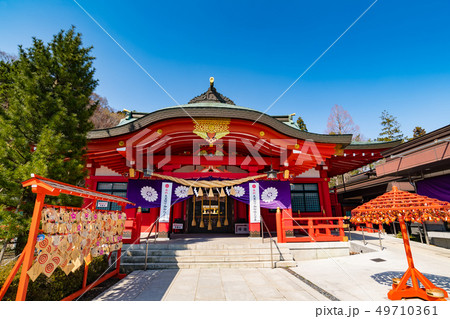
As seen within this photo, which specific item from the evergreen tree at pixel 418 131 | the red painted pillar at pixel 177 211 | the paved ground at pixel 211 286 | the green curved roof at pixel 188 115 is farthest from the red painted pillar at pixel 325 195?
the evergreen tree at pixel 418 131

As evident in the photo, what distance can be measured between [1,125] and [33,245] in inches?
168

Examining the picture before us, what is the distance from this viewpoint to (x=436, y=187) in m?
9.98

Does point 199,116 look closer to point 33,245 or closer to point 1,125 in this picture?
point 1,125

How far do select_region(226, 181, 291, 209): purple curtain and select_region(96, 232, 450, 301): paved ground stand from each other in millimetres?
2776

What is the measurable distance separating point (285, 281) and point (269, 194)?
14.9 feet

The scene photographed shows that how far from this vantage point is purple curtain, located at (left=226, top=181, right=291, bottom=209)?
31.8 ft

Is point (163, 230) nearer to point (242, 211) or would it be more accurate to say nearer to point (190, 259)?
point (190, 259)

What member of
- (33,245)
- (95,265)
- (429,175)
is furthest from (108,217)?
(429,175)

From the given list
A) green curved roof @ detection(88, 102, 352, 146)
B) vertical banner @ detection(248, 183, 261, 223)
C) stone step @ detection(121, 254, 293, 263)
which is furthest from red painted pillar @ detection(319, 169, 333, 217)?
stone step @ detection(121, 254, 293, 263)

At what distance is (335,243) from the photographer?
850 centimetres

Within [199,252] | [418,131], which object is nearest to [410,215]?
[199,252]

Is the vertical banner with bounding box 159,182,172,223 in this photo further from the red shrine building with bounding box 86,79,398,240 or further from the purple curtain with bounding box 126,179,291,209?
the purple curtain with bounding box 126,179,291,209

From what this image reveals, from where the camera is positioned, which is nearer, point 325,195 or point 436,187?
point 436,187

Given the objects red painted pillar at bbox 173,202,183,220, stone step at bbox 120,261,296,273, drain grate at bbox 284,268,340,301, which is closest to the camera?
drain grate at bbox 284,268,340,301
